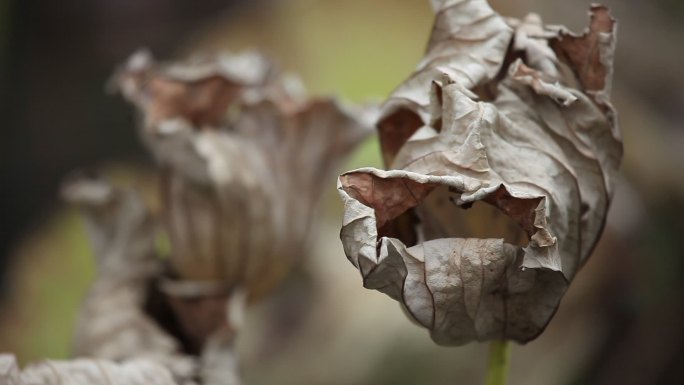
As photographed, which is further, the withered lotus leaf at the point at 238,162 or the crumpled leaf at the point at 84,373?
the withered lotus leaf at the point at 238,162

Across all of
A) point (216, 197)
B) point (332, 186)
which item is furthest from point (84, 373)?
point (332, 186)

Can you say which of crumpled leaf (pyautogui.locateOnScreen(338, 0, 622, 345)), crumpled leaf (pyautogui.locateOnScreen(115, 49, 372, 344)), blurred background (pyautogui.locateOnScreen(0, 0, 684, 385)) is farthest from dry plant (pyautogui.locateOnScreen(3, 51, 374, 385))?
blurred background (pyautogui.locateOnScreen(0, 0, 684, 385))

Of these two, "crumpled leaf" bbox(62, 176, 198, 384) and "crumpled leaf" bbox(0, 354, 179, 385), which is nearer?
"crumpled leaf" bbox(0, 354, 179, 385)

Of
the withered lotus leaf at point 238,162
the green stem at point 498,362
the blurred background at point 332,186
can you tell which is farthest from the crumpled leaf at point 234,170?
the blurred background at point 332,186

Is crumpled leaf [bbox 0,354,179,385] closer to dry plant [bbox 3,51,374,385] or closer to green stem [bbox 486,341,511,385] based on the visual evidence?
dry plant [bbox 3,51,374,385]

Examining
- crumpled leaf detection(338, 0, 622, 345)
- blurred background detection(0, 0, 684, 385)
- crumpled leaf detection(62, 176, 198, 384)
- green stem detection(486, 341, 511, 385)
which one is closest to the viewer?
crumpled leaf detection(338, 0, 622, 345)

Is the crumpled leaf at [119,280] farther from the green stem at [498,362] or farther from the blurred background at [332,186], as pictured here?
the blurred background at [332,186]

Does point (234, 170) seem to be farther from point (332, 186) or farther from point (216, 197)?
point (332, 186)
